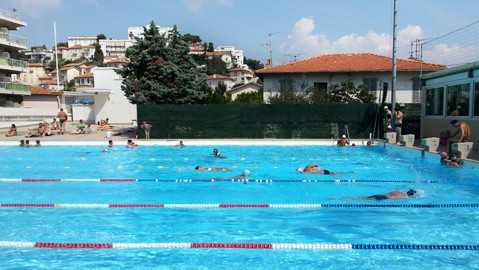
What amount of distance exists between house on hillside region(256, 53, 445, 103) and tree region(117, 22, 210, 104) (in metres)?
7.19

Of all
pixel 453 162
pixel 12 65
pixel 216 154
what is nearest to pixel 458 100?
pixel 453 162

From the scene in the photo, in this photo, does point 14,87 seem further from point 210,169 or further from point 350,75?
point 210,169

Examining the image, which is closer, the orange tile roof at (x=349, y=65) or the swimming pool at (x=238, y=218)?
the swimming pool at (x=238, y=218)

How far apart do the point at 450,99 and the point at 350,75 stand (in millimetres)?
13172

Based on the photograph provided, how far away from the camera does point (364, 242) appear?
7.14 m

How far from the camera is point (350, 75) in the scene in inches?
1283

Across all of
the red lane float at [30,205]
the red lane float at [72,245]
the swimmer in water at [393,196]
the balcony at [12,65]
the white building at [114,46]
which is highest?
the white building at [114,46]

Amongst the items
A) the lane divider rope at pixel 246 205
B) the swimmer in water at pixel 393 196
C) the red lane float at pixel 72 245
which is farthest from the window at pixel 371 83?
the red lane float at pixel 72 245

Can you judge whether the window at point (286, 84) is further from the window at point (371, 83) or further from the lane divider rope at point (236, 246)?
the lane divider rope at point (236, 246)

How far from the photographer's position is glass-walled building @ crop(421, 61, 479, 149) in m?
17.4

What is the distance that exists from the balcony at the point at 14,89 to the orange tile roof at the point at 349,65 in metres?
25.2

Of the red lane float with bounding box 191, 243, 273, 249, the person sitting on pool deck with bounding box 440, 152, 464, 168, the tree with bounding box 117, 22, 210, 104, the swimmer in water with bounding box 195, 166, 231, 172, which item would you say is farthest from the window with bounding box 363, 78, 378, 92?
the red lane float with bounding box 191, 243, 273, 249

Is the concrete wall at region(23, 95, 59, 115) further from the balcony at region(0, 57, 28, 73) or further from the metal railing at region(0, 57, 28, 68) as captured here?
the metal railing at region(0, 57, 28, 68)

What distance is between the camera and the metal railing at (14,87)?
40853mm
